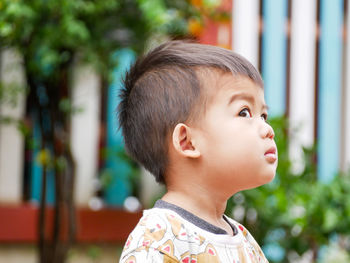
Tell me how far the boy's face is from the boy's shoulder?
132 mm

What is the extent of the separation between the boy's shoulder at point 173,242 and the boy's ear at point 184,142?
143 mm

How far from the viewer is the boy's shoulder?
1.29 m

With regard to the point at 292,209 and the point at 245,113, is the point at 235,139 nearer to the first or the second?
the point at 245,113

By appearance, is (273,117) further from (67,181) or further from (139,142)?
(139,142)

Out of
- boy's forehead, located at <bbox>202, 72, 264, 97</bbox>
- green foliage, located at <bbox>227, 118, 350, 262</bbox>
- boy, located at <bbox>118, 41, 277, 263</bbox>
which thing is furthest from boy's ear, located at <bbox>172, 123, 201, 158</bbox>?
green foliage, located at <bbox>227, 118, 350, 262</bbox>

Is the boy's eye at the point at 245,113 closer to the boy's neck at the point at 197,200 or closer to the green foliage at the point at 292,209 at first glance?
the boy's neck at the point at 197,200

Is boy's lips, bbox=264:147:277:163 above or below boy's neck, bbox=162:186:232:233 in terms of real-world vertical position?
above

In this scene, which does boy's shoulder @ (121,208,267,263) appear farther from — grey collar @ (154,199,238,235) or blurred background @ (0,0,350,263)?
blurred background @ (0,0,350,263)

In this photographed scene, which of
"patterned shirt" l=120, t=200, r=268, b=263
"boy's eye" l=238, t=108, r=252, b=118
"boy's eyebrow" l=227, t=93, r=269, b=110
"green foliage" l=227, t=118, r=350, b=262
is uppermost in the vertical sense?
"boy's eyebrow" l=227, t=93, r=269, b=110

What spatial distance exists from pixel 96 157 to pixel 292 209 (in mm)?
1463

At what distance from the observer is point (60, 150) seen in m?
4.22

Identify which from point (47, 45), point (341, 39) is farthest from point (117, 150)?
point (341, 39)

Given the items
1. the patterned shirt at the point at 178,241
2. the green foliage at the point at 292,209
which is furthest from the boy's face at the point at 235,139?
the green foliage at the point at 292,209

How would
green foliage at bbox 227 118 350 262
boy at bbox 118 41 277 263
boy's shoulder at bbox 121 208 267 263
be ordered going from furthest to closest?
green foliage at bbox 227 118 350 262, boy at bbox 118 41 277 263, boy's shoulder at bbox 121 208 267 263
